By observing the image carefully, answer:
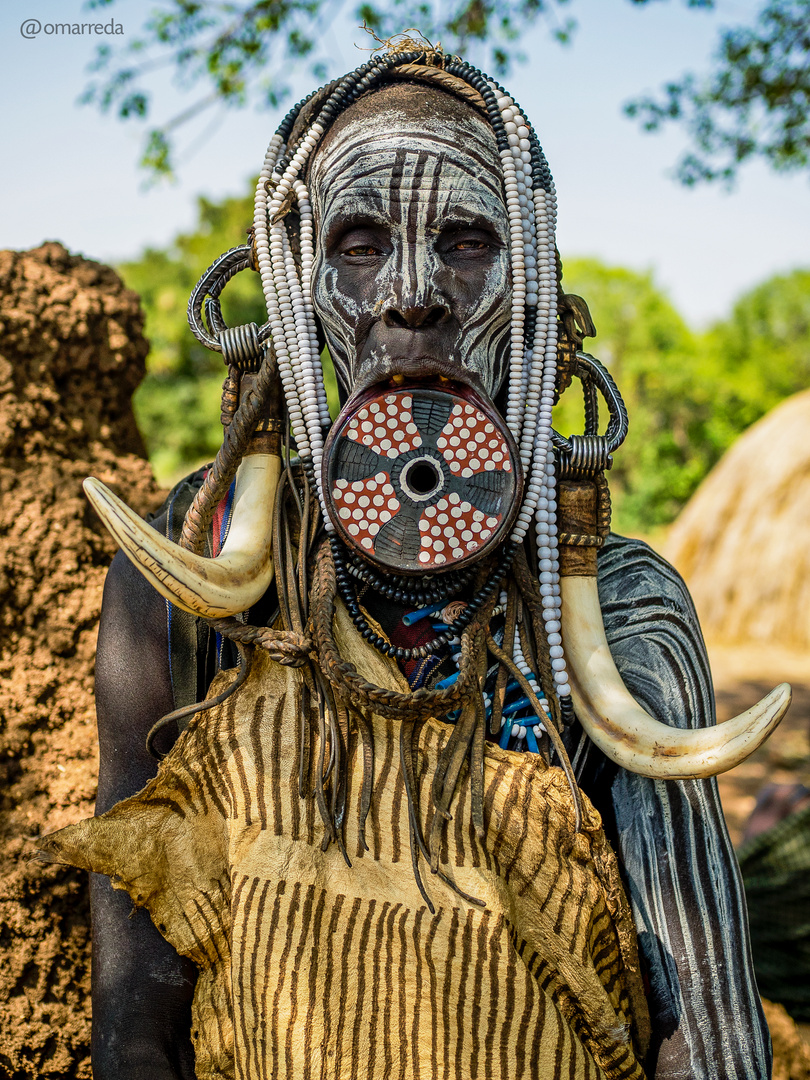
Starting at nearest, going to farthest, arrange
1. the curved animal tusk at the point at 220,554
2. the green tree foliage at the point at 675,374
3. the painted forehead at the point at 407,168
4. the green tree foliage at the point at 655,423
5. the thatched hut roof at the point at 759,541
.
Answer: the curved animal tusk at the point at 220,554, the painted forehead at the point at 407,168, the thatched hut roof at the point at 759,541, the green tree foliage at the point at 655,423, the green tree foliage at the point at 675,374

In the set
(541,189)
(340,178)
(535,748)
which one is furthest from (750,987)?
(340,178)

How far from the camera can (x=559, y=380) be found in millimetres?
1929

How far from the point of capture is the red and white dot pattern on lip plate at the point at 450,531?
5.52 feet

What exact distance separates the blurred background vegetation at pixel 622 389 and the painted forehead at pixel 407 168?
1596cm

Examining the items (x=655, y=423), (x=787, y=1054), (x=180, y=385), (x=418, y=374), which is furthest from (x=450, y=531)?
(x=655, y=423)

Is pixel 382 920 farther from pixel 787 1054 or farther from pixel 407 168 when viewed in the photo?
pixel 787 1054

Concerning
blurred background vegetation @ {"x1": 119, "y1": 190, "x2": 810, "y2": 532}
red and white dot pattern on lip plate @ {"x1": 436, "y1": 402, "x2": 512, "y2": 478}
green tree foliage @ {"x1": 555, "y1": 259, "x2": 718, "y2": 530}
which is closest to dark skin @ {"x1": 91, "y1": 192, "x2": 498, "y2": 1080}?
red and white dot pattern on lip plate @ {"x1": 436, "y1": 402, "x2": 512, "y2": 478}

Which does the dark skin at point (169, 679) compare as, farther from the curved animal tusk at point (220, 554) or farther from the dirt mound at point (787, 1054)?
the dirt mound at point (787, 1054)

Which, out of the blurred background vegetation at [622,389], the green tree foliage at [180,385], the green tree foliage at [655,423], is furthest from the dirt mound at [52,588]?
the green tree foliage at [180,385]

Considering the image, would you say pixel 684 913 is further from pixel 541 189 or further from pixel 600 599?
pixel 541 189

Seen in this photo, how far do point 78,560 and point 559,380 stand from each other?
1328 mm

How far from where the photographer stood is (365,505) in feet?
5.54

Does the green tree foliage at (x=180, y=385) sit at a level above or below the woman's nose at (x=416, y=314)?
above

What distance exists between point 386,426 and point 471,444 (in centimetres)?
→ 16
